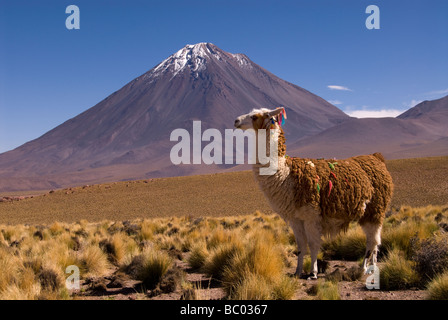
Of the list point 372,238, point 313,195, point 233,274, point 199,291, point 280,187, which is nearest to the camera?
point 199,291

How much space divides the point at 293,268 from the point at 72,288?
382cm

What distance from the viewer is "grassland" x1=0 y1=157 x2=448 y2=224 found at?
28.3m

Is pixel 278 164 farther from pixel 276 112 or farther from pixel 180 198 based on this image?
pixel 180 198

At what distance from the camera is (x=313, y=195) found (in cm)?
620

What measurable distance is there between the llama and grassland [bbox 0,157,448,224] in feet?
59.1

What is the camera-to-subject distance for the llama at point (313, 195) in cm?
626

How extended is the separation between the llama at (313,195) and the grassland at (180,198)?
1802cm

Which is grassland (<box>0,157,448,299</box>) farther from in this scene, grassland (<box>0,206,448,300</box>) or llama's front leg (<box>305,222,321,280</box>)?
llama's front leg (<box>305,222,321,280</box>)

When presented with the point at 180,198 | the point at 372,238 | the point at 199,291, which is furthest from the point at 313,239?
the point at 180,198

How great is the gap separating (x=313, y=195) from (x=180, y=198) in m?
30.7

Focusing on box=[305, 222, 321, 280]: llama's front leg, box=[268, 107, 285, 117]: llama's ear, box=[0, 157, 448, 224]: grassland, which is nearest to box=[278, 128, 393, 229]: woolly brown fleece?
box=[305, 222, 321, 280]: llama's front leg

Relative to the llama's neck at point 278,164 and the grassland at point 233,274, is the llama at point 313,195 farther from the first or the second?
the grassland at point 233,274

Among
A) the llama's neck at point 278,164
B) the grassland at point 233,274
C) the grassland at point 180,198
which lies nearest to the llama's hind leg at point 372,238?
the grassland at point 233,274
